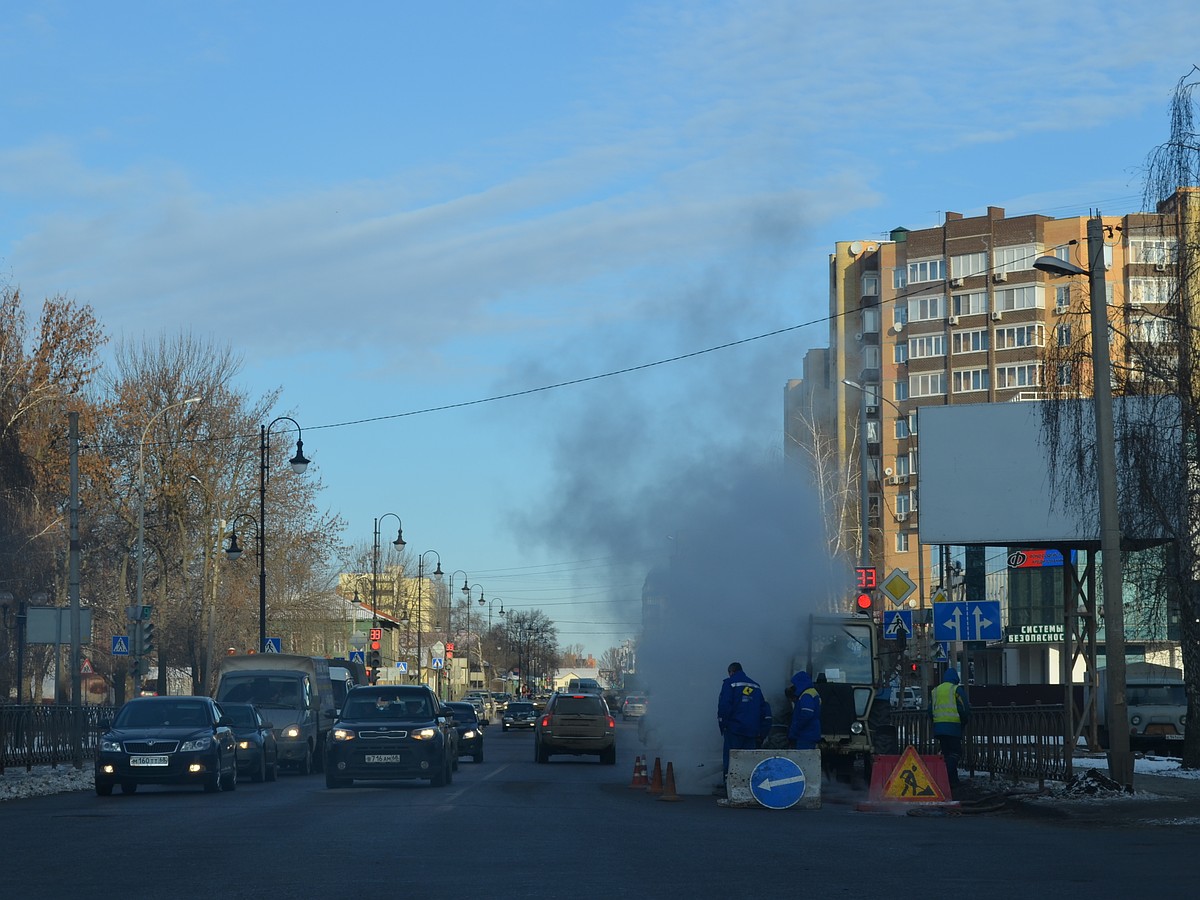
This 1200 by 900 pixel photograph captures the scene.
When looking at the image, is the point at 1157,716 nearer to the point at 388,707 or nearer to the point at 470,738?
the point at 470,738

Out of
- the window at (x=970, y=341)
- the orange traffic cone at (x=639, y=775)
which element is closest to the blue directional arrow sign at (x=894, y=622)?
the orange traffic cone at (x=639, y=775)

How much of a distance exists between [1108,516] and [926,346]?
7469 cm

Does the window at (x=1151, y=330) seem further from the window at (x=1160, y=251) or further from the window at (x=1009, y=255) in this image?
the window at (x=1009, y=255)

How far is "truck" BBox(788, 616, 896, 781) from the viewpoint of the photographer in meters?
26.9

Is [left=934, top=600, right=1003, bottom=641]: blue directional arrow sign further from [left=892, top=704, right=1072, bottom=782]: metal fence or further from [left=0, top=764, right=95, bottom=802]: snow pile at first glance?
[left=0, top=764, right=95, bottom=802]: snow pile

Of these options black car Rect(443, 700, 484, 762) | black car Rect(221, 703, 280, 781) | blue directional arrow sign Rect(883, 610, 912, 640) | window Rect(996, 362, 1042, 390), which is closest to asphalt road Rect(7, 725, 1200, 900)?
black car Rect(221, 703, 280, 781)

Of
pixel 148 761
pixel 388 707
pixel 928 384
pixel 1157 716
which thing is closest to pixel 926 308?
pixel 928 384

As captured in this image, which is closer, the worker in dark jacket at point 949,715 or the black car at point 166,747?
the worker in dark jacket at point 949,715

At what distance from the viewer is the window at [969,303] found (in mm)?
92938

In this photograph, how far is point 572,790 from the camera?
26.4 metres

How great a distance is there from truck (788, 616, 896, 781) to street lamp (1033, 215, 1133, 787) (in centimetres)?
532

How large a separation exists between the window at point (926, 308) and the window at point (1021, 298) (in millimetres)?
3783

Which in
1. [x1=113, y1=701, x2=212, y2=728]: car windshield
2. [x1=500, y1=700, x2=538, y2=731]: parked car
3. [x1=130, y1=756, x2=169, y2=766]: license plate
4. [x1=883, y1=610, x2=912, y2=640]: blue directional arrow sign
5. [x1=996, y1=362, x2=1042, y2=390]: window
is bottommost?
[x1=500, y1=700, x2=538, y2=731]: parked car

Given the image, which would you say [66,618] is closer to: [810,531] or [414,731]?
[414,731]
